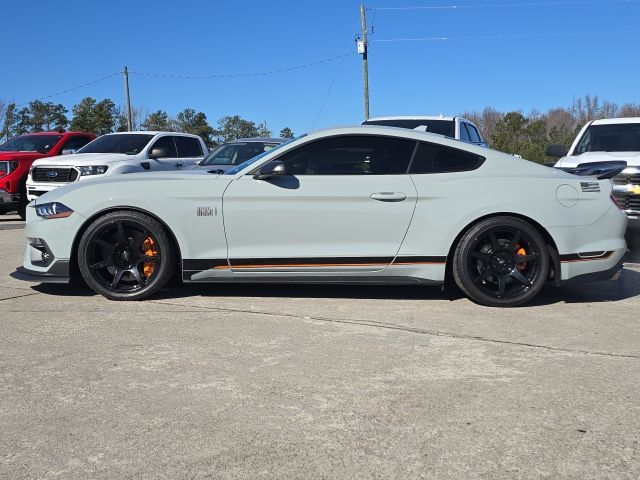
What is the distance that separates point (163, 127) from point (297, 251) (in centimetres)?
4678

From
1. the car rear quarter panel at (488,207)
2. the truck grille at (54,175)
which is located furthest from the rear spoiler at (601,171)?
the truck grille at (54,175)

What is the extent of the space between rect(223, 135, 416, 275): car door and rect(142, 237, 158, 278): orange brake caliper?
2.23 ft

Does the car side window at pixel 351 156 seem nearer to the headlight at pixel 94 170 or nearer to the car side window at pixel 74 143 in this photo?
the headlight at pixel 94 170

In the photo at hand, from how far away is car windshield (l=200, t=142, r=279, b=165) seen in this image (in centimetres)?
1083

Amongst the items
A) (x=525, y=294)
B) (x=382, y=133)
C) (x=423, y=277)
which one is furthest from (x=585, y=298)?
Result: (x=382, y=133)

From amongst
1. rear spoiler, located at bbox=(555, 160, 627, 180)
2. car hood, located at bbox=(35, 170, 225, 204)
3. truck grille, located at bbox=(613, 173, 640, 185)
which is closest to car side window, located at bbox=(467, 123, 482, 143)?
truck grille, located at bbox=(613, 173, 640, 185)

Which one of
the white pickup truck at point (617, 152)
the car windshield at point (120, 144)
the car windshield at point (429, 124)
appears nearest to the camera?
the white pickup truck at point (617, 152)

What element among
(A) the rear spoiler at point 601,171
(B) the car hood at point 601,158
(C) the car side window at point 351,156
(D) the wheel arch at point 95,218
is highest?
(C) the car side window at point 351,156

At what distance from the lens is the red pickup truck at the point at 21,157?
12211 mm

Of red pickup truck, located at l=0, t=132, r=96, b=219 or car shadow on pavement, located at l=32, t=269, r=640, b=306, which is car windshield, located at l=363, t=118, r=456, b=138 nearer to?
car shadow on pavement, located at l=32, t=269, r=640, b=306

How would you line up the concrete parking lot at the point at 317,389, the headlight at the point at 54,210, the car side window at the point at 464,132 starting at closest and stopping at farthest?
the concrete parking lot at the point at 317,389 → the headlight at the point at 54,210 → the car side window at the point at 464,132

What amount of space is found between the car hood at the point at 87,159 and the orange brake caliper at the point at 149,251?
5.73 m

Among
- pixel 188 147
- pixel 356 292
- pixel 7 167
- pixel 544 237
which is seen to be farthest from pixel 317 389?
pixel 7 167

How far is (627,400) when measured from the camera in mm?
3320
